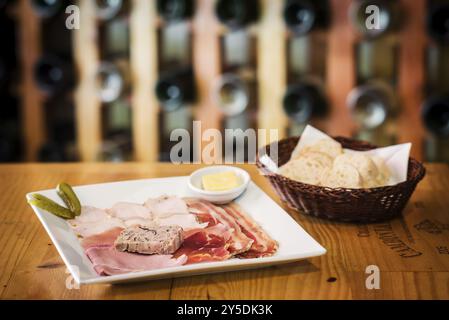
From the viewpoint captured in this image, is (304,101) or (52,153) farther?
(52,153)

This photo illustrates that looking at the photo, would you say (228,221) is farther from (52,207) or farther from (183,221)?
(52,207)

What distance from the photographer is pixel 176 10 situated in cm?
346

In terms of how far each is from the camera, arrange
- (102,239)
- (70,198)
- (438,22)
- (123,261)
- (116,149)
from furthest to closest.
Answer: (116,149) → (438,22) → (70,198) → (102,239) → (123,261)

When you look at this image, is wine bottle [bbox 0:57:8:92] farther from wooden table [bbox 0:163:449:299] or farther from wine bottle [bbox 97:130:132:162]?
wooden table [bbox 0:163:449:299]

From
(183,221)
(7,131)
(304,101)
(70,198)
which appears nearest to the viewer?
(183,221)

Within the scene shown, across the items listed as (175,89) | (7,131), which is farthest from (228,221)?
(7,131)

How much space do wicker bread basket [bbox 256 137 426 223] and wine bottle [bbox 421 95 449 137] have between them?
5.41 ft

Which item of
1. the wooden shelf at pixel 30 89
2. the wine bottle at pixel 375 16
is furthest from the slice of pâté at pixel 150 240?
the wooden shelf at pixel 30 89

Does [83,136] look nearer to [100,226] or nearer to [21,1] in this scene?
[21,1]

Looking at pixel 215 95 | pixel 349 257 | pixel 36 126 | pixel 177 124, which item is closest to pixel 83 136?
pixel 36 126

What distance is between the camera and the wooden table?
1.30 m

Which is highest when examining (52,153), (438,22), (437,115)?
(438,22)

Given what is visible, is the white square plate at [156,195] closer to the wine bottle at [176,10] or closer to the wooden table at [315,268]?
the wooden table at [315,268]

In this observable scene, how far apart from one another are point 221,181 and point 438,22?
194 cm
